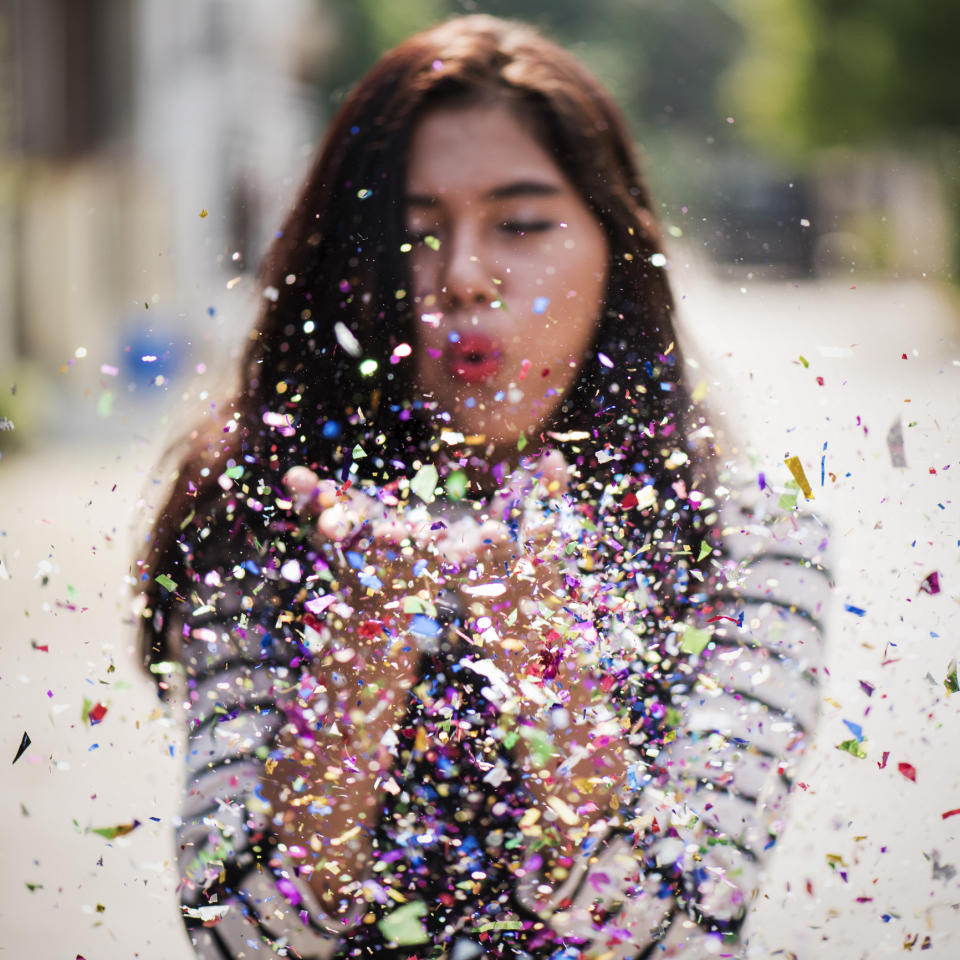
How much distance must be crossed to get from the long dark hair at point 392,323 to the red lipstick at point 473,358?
0.11 feet

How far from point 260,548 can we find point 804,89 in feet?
34.7

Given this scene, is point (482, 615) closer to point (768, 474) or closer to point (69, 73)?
point (768, 474)

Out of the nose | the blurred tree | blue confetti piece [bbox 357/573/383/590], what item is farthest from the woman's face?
the blurred tree

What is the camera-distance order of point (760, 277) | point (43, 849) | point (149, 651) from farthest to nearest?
point (43, 849) < point (149, 651) < point (760, 277)

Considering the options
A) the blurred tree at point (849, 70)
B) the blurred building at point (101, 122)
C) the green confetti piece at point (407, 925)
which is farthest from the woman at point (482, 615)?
the blurred tree at point (849, 70)

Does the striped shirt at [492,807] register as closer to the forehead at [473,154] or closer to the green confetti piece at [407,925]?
the green confetti piece at [407,925]

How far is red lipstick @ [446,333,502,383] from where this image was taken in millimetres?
720

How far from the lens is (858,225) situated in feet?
2.36

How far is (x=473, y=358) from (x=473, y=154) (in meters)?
0.15

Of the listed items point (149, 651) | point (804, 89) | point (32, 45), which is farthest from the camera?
point (804, 89)

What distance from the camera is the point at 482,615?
27.9 inches

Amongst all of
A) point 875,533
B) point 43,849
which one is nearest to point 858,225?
point 875,533

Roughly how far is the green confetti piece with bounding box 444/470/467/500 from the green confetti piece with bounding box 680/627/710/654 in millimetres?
188

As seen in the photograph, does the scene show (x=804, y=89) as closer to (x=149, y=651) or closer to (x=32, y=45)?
Answer: (x=32, y=45)
